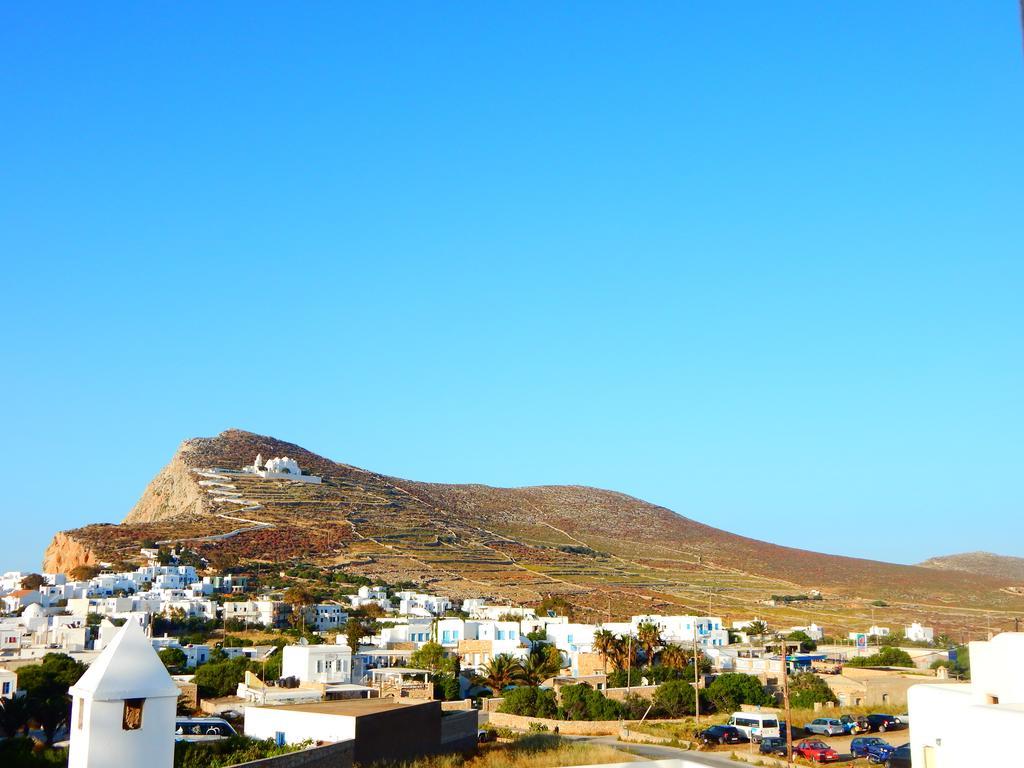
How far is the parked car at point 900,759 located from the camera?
86.6ft

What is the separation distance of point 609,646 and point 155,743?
3965 centimetres

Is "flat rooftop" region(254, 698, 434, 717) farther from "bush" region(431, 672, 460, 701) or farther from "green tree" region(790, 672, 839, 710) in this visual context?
"green tree" region(790, 672, 839, 710)

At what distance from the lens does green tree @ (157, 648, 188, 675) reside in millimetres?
45009

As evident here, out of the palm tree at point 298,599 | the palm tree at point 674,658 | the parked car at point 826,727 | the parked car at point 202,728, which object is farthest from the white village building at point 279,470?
the parked car at point 202,728

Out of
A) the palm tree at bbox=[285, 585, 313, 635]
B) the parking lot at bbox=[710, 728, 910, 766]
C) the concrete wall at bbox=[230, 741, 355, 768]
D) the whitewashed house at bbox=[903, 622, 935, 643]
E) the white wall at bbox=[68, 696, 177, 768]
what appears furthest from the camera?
the palm tree at bbox=[285, 585, 313, 635]

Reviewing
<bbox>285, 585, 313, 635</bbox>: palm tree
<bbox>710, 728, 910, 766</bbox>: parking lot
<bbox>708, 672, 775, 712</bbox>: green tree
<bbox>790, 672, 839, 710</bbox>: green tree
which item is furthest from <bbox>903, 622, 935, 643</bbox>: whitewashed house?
<bbox>285, 585, 313, 635</bbox>: palm tree

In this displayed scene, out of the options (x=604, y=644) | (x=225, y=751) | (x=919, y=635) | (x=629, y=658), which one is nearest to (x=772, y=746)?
(x=629, y=658)

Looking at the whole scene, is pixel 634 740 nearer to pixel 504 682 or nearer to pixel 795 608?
pixel 504 682

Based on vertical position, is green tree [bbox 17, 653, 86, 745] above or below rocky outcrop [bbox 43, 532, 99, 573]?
below

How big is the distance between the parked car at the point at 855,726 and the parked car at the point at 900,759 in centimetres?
759

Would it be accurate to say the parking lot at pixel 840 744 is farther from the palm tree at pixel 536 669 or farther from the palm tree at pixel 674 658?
the palm tree at pixel 674 658

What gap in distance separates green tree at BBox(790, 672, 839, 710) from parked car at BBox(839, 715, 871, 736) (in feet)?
17.5

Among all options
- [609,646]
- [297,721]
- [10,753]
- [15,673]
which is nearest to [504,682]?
[609,646]

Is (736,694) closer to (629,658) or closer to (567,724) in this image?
(629,658)
